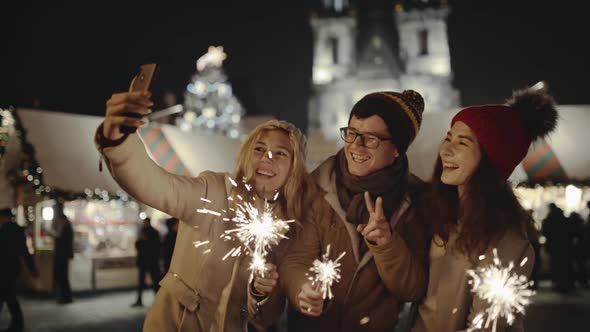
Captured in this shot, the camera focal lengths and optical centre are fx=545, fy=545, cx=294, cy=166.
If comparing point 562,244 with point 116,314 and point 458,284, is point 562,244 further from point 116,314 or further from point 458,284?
point 458,284

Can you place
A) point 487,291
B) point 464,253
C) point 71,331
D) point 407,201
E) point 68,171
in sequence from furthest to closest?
point 68,171, point 71,331, point 407,201, point 464,253, point 487,291

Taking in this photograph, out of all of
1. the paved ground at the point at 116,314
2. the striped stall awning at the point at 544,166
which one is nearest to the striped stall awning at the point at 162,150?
the paved ground at the point at 116,314

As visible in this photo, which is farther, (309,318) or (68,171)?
(68,171)

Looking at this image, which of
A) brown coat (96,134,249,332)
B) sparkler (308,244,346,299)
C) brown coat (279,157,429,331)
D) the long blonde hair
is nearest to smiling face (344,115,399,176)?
brown coat (279,157,429,331)

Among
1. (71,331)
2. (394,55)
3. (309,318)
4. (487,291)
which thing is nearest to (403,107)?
(487,291)

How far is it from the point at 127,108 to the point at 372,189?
1.19 metres

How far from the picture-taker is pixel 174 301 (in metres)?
2.83

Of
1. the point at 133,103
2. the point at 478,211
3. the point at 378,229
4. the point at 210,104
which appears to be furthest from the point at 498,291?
the point at 210,104

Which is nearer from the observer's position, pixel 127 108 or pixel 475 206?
pixel 127 108

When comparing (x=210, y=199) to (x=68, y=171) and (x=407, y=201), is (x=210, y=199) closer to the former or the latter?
(x=407, y=201)

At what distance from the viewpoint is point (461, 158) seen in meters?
2.64

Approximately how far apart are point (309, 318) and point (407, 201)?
0.77m

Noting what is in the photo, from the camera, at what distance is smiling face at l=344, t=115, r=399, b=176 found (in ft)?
8.88

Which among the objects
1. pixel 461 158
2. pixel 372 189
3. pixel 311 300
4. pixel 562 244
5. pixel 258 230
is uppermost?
pixel 461 158
